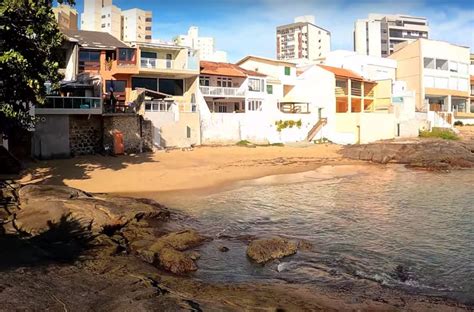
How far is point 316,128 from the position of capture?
53.7 m

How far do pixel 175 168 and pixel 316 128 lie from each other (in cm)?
2747

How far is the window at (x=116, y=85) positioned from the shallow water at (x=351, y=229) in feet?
59.7

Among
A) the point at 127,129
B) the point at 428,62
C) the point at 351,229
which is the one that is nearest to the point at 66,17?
the point at 127,129

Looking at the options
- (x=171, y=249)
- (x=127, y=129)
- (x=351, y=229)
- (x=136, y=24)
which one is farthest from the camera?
(x=136, y=24)

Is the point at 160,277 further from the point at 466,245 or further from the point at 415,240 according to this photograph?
the point at 466,245

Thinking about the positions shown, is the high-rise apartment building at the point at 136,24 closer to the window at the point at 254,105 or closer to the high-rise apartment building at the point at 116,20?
A: the high-rise apartment building at the point at 116,20

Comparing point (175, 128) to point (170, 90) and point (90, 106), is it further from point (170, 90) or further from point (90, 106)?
point (90, 106)

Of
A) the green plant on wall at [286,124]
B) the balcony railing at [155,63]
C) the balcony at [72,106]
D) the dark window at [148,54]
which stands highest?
the dark window at [148,54]

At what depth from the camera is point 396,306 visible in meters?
8.76

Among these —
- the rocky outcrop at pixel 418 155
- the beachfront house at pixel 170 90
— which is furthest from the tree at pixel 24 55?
the rocky outcrop at pixel 418 155

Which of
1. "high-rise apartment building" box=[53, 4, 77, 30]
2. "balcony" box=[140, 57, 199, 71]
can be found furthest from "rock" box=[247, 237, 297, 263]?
"high-rise apartment building" box=[53, 4, 77, 30]

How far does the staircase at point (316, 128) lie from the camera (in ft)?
173

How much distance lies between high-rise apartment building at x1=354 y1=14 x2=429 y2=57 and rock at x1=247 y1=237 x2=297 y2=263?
4468 inches

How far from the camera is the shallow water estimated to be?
36.3 ft
